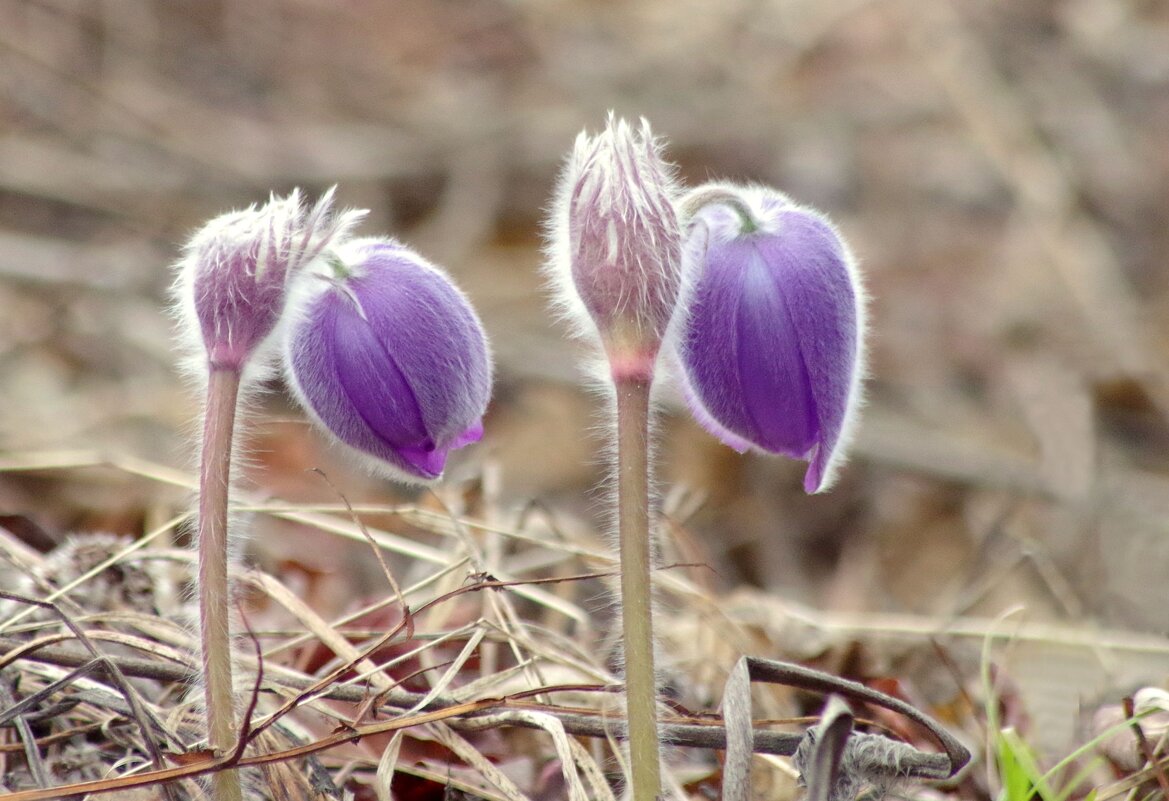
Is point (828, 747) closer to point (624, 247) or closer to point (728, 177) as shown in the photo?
point (624, 247)

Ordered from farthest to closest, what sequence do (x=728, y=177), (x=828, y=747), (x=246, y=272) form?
(x=728, y=177) < (x=246, y=272) < (x=828, y=747)

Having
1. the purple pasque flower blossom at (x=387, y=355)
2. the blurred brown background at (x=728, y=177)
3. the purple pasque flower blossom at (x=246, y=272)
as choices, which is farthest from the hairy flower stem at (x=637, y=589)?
the blurred brown background at (x=728, y=177)

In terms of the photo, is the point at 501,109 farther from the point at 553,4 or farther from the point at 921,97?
the point at 921,97

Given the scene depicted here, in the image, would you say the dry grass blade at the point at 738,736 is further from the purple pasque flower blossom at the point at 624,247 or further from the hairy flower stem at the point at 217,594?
the hairy flower stem at the point at 217,594

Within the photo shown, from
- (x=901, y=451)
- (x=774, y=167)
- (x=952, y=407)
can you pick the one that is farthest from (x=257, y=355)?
(x=774, y=167)

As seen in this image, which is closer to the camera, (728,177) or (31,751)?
(31,751)

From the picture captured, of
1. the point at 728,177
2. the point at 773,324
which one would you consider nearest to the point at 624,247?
the point at 773,324

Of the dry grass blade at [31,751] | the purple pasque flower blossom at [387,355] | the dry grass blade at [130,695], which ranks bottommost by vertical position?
the dry grass blade at [31,751]
